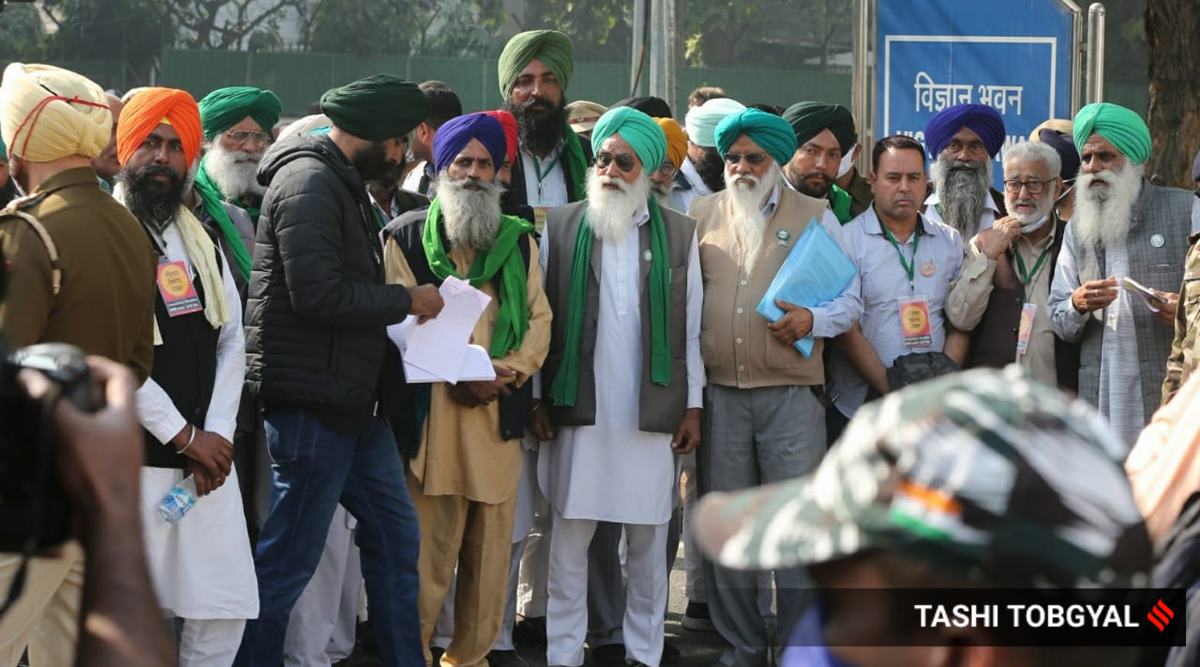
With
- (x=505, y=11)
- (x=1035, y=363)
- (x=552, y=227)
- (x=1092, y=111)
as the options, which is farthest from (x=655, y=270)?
(x=505, y=11)

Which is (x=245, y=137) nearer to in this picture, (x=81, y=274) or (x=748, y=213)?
(x=748, y=213)

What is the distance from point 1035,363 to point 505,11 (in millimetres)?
16055

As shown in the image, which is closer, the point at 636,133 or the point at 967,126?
the point at 636,133

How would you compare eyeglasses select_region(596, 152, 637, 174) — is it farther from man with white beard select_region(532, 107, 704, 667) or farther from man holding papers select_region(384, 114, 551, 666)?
man holding papers select_region(384, 114, 551, 666)

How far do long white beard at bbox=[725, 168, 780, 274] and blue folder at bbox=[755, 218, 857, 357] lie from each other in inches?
6.0

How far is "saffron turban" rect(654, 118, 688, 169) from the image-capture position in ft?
27.8

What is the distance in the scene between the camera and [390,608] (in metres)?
5.91

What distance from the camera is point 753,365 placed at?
681 cm

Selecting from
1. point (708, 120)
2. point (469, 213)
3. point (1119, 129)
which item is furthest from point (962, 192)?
point (469, 213)

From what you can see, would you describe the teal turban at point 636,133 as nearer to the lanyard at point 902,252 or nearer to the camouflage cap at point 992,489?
the lanyard at point 902,252

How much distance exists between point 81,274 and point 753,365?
9.88 feet

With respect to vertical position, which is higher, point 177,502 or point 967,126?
point 967,126

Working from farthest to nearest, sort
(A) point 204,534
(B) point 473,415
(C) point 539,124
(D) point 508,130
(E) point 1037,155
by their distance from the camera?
(C) point 539,124
(E) point 1037,155
(D) point 508,130
(B) point 473,415
(A) point 204,534

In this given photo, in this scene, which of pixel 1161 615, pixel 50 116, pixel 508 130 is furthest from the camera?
pixel 508 130
